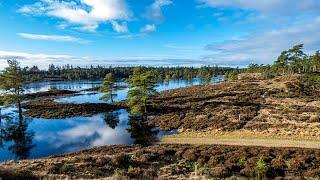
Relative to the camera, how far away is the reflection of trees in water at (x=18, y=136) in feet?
139

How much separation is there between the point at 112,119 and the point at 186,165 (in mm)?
39375

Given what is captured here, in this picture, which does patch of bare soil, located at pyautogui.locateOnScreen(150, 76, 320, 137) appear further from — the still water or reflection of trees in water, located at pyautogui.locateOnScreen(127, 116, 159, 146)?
the still water

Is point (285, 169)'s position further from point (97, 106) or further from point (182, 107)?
point (97, 106)

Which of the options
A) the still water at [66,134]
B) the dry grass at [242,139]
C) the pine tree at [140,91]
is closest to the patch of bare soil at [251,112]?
the dry grass at [242,139]

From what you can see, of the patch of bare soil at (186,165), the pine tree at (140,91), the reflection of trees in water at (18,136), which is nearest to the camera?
the patch of bare soil at (186,165)

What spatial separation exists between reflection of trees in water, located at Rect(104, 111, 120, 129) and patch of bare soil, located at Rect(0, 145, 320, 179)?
27523 millimetres

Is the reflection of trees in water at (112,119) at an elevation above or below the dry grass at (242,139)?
below

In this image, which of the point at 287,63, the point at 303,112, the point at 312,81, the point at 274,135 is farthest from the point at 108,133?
the point at 287,63

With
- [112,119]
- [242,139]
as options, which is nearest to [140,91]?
[112,119]

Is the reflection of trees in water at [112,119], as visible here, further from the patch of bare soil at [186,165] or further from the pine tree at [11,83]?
the patch of bare soil at [186,165]

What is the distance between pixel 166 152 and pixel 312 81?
6447 centimetres

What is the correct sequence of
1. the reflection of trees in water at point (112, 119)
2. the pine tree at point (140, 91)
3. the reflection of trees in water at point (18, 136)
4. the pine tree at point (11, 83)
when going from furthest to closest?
the pine tree at point (11, 83), the pine tree at point (140, 91), the reflection of trees in water at point (112, 119), the reflection of trees in water at point (18, 136)

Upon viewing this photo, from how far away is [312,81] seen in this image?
83000 mm

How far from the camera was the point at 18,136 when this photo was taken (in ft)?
168
